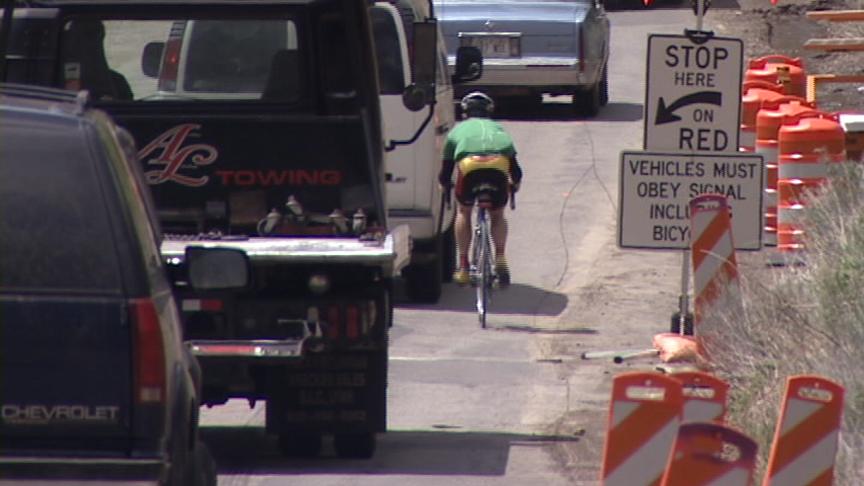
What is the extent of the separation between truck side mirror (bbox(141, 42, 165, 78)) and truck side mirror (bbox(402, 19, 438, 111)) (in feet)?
6.61

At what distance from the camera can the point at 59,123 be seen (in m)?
5.36

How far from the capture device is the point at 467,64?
525 inches

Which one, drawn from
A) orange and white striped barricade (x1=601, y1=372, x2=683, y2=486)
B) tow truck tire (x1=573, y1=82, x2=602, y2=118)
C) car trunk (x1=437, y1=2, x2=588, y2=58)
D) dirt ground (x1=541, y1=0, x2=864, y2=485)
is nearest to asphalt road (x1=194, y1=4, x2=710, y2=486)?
dirt ground (x1=541, y1=0, x2=864, y2=485)

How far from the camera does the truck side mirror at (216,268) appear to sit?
621 centimetres

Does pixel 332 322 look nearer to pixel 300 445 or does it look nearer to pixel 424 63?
pixel 300 445

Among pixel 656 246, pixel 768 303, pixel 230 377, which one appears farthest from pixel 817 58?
pixel 230 377

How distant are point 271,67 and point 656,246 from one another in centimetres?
308

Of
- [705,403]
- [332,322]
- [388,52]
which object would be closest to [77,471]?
[705,403]

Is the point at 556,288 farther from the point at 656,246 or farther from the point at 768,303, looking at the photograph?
the point at 768,303

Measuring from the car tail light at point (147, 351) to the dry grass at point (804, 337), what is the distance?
113 inches

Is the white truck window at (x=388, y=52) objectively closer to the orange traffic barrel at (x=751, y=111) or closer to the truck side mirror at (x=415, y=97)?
the truck side mirror at (x=415, y=97)

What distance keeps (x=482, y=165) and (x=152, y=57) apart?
12.6ft

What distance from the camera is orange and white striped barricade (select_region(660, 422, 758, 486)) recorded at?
580cm

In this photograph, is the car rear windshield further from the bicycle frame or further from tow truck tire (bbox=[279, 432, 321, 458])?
the bicycle frame
